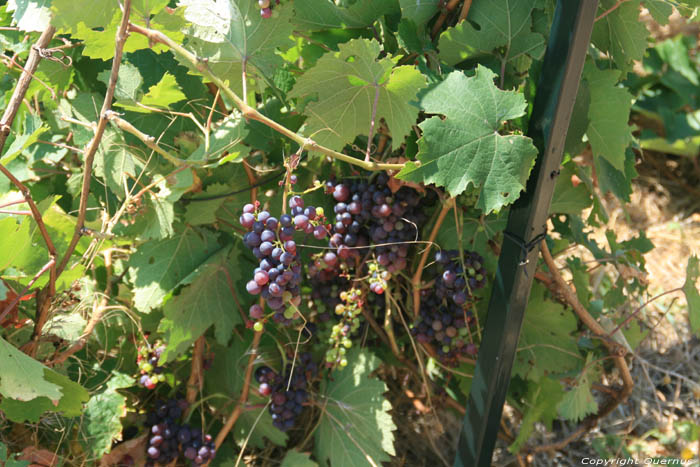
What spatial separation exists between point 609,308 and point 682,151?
4.56 feet

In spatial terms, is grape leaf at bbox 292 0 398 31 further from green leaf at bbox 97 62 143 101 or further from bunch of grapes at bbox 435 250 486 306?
bunch of grapes at bbox 435 250 486 306

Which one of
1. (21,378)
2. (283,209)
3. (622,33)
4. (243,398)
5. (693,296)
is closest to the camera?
(21,378)

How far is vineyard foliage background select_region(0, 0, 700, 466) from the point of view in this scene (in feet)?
3.21

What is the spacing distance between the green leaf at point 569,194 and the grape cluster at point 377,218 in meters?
0.32

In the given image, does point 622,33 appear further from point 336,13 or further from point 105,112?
point 105,112

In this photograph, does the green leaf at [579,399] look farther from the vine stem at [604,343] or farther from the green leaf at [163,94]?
the green leaf at [163,94]

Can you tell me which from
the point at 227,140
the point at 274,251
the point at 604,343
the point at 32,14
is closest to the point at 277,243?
the point at 274,251

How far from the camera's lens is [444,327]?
1.24 meters

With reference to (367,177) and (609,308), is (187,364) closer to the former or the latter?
(367,177)

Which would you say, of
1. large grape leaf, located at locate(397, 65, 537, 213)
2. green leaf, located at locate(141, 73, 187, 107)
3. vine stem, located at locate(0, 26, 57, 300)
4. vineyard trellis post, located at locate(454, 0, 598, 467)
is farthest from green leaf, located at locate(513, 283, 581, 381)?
vine stem, located at locate(0, 26, 57, 300)

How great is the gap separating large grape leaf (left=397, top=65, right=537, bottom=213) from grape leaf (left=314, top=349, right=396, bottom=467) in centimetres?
54

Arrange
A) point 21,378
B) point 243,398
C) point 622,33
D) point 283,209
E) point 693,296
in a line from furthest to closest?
point 243,398, point 693,296, point 622,33, point 283,209, point 21,378

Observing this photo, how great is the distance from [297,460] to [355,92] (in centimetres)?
76

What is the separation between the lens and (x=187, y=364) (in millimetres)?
1384
